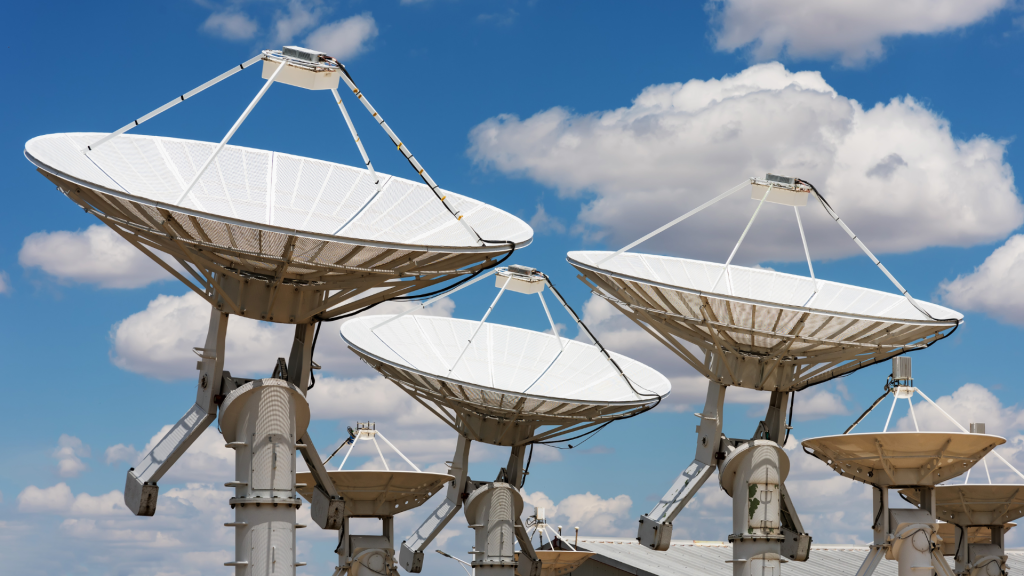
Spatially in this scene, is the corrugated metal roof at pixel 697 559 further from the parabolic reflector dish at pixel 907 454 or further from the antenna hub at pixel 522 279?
the antenna hub at pixel 522 279

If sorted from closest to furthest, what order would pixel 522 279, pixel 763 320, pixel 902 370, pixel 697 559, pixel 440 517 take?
pixel 763 320 → pixel 522 279 → pixel 440 517 → pixel 902 370 → pixel 697 559

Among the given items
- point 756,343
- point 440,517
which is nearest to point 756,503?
point 756,343

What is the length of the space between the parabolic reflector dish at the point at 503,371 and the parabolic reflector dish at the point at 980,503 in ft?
50.3

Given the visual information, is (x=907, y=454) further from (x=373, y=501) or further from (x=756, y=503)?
(x=373, y=501)

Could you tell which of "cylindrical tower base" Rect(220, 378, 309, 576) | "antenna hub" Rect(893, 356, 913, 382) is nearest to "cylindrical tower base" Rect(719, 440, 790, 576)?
"antenna hub" Rect(893, 356, 913, 382)

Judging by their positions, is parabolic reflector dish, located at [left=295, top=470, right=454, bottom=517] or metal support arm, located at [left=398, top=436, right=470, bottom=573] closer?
metal support arm, located at [left=398, top=436, right=470, bottom=573]

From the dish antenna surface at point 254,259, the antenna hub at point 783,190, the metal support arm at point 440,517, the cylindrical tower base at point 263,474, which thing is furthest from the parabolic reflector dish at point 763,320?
the cylindrical tower base at point 263,474

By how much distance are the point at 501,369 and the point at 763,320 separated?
38.7ft

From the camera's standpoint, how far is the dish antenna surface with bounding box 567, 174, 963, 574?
34.7 meters

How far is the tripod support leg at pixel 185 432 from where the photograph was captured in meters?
26.2

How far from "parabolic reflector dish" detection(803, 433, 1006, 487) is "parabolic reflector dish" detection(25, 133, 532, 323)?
53.3ft

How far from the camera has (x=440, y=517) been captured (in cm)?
4172

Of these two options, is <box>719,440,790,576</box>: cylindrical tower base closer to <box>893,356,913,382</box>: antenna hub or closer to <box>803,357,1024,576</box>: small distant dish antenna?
<box>803,357,1024,576</box>: small distant dish antenna

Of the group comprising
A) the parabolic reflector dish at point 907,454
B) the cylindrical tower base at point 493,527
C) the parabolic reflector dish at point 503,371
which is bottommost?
the cylindrical tower base at point 493,527
